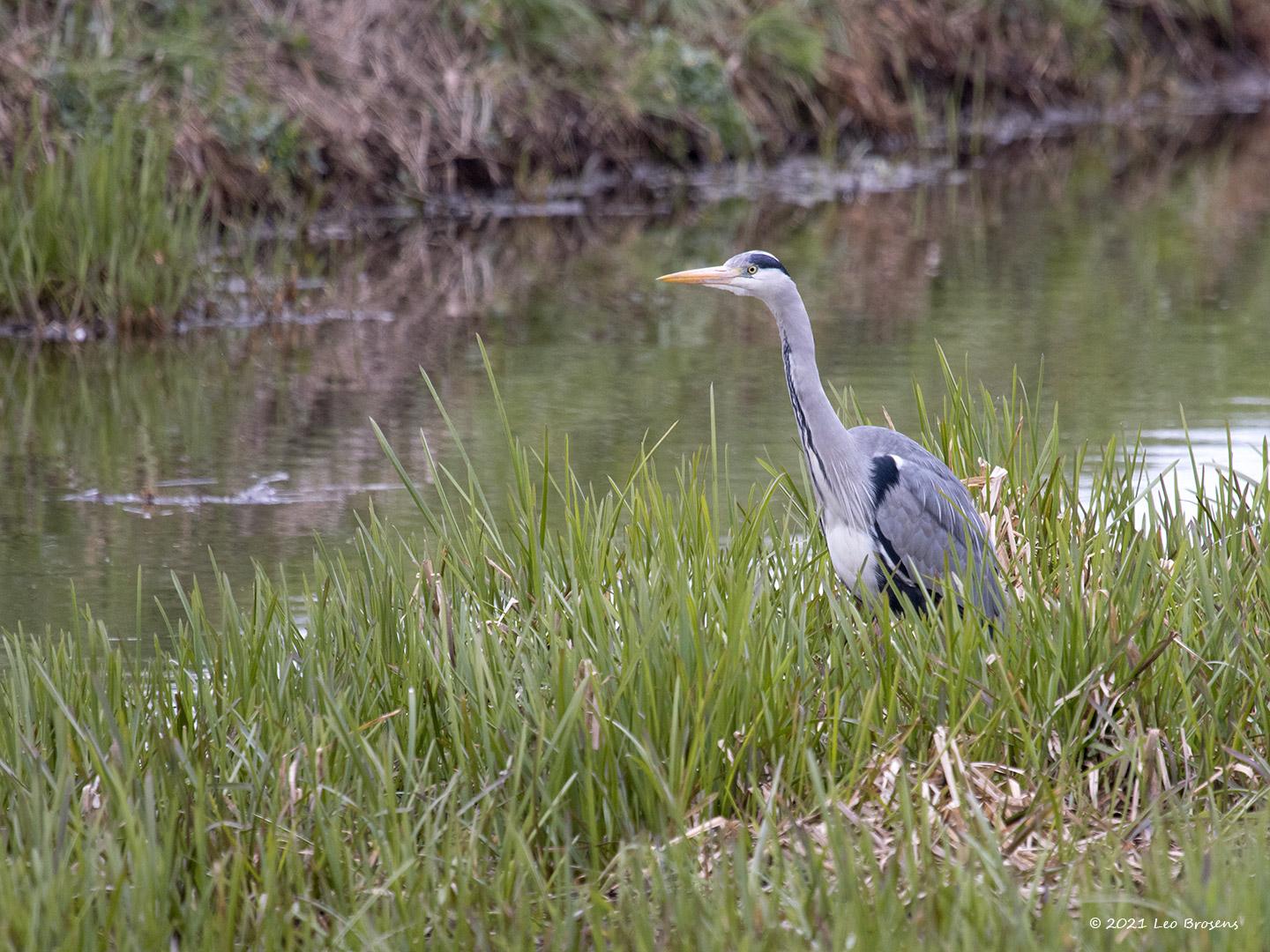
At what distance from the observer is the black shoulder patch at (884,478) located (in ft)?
14.7

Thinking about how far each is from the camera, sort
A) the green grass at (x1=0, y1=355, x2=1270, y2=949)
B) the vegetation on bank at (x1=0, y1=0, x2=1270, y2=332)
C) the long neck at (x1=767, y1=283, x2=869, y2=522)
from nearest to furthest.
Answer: the green grass at (x1=0, y1=355, x2=1270, y2=949) → the long neck at (x1=767, y1=283, x2=869, y2=522) → the vegetation on bank at (x1=0, y1=0, x2=1270, y2=332)

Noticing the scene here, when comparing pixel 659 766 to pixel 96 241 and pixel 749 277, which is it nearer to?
pixel 749 277

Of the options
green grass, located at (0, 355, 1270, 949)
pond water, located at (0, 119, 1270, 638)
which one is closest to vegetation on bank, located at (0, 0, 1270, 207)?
pond water, located at (0, 119, 1270, 638)

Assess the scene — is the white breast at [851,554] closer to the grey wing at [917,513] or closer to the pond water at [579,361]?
the grey wing at [917,513]

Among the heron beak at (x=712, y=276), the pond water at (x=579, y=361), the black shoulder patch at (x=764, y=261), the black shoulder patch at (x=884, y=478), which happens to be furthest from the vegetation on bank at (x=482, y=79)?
the black shoulder patch at (x=884, y=478)

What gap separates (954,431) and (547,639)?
148cm

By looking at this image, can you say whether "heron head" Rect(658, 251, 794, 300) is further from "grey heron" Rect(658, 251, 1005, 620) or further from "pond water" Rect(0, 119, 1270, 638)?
"pond water" Rect(0, 119, 1270, 638)

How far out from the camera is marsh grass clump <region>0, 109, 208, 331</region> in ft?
27.6

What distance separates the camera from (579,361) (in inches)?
338

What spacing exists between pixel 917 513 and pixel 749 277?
0.69 metres

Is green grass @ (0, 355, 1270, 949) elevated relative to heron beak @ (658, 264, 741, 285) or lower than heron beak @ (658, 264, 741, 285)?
lower

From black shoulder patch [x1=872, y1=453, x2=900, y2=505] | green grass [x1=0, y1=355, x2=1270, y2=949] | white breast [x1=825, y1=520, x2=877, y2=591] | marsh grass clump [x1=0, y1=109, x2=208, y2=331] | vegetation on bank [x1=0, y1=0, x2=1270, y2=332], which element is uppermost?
vegetation on bank [x1=0, y1=0, x2=1270, y2=332]

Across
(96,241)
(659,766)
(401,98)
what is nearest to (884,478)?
(659,766)

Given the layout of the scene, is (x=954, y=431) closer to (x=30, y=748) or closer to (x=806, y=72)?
(x=30, y=748)
